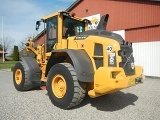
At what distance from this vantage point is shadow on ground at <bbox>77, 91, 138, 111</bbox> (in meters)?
6.26

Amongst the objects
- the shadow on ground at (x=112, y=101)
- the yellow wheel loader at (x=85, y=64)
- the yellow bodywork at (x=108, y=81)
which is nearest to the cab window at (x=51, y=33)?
the yellow wheel loader at (x=85, y=64)

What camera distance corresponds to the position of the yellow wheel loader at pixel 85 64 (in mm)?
5254

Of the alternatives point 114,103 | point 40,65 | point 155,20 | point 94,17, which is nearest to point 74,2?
point 94,17

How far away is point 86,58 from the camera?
5855mm

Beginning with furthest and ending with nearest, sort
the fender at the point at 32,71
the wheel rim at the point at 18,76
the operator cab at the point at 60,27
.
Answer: the wheel rim at the point at 18,76, the fender at the point at 32,71, the operator cab at the point at 60,27

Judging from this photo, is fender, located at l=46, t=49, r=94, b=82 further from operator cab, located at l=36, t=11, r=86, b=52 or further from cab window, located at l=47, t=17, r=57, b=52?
cab window, located at l=47, t=17, r=57, b=52

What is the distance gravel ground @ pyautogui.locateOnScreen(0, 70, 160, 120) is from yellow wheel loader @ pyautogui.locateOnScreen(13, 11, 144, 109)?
384 mm

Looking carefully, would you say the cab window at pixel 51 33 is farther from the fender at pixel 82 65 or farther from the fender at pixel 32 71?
the fender at pixel 82 65

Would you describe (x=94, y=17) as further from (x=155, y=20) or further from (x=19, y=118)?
(x=19, y=118)

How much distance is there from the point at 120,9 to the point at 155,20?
2992 mm

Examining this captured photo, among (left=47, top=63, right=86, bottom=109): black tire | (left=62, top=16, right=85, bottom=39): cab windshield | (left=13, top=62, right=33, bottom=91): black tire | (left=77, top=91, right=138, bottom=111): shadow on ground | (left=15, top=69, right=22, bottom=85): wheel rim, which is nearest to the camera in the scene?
(left=47, top=63, right=86, bottom=109): black tire

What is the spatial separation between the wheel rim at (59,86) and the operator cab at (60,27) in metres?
1.38

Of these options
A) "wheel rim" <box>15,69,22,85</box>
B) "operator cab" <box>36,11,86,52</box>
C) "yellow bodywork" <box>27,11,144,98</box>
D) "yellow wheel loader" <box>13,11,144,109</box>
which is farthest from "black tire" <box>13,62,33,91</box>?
"yellow bodywork" <box>27,11,144,98</box>

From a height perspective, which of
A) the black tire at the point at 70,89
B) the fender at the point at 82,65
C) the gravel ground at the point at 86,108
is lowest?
the gravel ground at the point at 86,108
